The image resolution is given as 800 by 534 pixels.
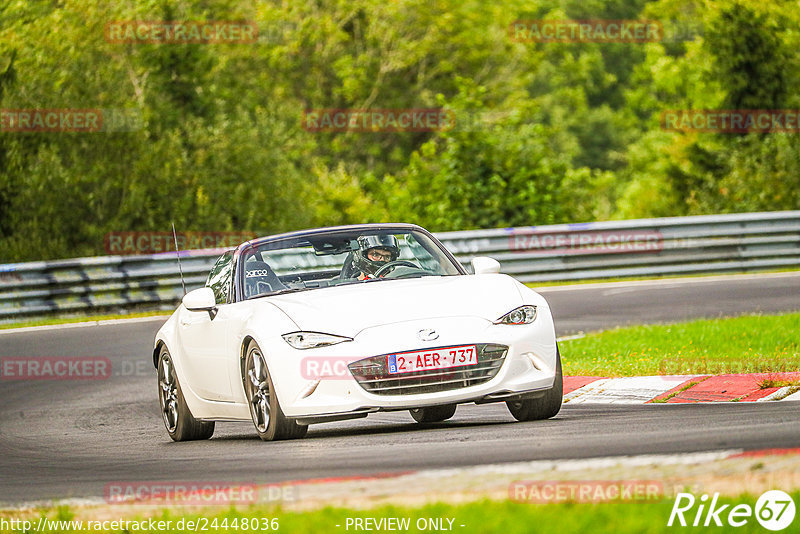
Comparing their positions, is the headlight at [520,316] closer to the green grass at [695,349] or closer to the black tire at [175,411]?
the green grass at [695,349]

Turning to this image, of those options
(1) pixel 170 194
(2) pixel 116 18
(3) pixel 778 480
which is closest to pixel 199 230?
(1) pixel 170 194

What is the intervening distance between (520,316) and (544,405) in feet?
2.28

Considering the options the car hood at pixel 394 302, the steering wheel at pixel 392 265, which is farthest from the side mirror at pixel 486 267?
the steering wheel at pixel 392 265

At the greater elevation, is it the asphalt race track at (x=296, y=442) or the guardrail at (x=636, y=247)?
the asphalt race track at (x=296, y=442)

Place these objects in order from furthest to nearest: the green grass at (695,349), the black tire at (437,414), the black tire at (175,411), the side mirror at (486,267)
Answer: the green grass at (695,349)
the black tire at (175,411)
the black tire at (437,414)
the side mirror at (486,267)

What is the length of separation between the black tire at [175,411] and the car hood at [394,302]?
1599 mm

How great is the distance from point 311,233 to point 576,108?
65.1 meters

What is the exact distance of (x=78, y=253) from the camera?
26969 millimetres

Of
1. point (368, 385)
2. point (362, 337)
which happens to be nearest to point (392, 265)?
point (362, 337)

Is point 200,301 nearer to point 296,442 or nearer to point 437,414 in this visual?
point 296,442

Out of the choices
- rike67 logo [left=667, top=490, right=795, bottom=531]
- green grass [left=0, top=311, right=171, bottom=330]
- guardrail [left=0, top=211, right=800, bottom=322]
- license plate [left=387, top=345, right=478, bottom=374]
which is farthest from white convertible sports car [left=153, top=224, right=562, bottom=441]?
guardrail [left=0, top=211, right=800, bottom=322]

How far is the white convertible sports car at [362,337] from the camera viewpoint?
8.71 metres

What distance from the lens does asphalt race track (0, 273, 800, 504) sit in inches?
286

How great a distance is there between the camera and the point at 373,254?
1022 centimetres
